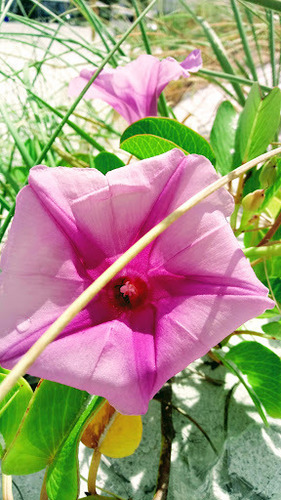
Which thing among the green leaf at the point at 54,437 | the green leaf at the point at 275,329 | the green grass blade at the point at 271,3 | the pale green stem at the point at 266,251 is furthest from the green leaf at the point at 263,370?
the green grass blade at the point at 271,3

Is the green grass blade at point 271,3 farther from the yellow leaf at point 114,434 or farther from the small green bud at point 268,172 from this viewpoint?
the yellow leaf at point 114,434

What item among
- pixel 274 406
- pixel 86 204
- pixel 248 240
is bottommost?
pixel 274 406

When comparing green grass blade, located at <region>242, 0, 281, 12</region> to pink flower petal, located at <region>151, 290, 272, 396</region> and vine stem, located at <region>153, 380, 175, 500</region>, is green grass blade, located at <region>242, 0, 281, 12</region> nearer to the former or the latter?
pink flower petal, located at <region>151, 290, 272, 396</region>

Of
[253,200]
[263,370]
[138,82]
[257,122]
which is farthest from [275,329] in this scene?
[138,82]

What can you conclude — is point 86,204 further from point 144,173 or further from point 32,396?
point 32,396

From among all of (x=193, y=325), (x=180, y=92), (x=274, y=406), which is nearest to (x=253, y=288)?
(x=193, y=325)

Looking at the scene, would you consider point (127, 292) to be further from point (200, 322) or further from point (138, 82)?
point (138, 82)

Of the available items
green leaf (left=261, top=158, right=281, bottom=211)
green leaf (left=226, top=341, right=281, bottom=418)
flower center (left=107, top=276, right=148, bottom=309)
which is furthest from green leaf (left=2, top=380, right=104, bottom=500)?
green leaf (left=261, top=158, right=281, bottom=211)
